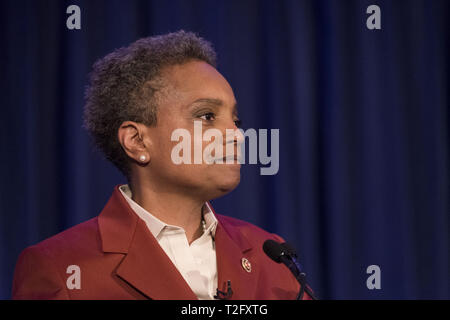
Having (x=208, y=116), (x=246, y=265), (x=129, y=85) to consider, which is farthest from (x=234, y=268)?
(x=129, y=85)

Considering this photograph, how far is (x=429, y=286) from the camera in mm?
2213

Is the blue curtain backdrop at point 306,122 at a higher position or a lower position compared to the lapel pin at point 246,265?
higher

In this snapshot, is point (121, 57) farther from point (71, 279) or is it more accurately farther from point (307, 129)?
point (307, 129)

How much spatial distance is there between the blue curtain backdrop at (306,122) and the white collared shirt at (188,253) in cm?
60

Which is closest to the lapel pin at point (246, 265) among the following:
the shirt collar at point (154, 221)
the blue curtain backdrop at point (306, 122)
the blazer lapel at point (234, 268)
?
the blazer lapel at point (234, 268)

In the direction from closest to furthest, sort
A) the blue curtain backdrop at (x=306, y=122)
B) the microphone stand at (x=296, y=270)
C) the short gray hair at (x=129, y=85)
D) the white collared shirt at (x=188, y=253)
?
the microphone stand at (x=296, y=270) < the white collared shirt at (x=188, y=253) < the short gray hair at (x=129, y=85) < the blue curtain backdrop at (x=306, y=122)

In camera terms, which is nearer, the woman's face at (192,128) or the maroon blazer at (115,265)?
the maroon blazer at (115,265)

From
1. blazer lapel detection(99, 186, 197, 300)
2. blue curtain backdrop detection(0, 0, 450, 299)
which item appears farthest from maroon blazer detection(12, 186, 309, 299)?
blue curtain backdrop detection(0, 0, 450, 299)

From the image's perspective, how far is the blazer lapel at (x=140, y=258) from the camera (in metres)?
1.28

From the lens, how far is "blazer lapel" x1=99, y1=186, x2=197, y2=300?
50.4 inches

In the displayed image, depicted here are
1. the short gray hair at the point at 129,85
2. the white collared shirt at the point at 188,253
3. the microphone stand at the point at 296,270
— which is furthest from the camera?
the short gray hair at the point at 129,85

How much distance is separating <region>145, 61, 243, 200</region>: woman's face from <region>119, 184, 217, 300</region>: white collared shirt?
4.3 inches

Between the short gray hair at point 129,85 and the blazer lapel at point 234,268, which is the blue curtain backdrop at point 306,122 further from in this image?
the blazer lapel at point 234,268

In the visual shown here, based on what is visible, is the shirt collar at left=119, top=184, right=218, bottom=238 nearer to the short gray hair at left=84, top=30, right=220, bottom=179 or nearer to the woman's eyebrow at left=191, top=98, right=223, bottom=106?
the short gray hair at left=84, top=30, right=220, bottom=179
